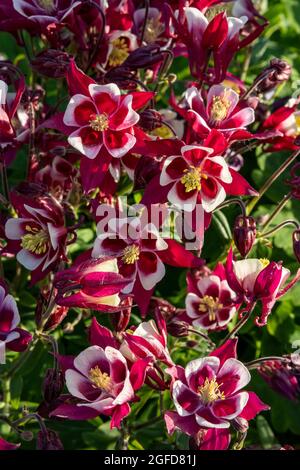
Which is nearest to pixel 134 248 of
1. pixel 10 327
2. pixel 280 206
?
pixel 10 327

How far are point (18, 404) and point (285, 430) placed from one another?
642 mm

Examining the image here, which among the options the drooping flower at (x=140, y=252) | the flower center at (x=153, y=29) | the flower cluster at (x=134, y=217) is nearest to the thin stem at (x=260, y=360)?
the flower cluster at (x=134, y=217)

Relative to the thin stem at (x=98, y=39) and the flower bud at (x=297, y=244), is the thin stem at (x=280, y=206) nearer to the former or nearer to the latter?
the flower bud at (x=297, y=244)

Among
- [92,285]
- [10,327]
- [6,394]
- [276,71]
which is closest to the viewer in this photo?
[92,285]

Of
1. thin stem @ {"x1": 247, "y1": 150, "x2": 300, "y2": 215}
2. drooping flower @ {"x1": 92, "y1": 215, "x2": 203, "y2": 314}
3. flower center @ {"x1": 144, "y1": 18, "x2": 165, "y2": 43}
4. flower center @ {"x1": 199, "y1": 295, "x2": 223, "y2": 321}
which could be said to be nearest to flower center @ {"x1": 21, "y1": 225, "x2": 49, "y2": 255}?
drooping flower @ {"x1": 92, "y1": 215, "x2": 203, "y2": 314}

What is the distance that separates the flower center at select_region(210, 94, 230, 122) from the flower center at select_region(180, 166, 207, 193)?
0.33 feet

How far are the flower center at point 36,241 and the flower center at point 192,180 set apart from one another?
0.28 metres

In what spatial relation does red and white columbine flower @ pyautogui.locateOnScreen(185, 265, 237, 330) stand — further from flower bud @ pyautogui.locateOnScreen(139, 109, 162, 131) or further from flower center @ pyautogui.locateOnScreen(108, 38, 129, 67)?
flower center @ pyautogui.locateOnScreen(108, 38, 129, 67)

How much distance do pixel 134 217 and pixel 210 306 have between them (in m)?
0.26

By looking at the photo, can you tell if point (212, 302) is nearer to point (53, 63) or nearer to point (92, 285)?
point (92, 285)

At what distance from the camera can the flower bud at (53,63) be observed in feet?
4.85

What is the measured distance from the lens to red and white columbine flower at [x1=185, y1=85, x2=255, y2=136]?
4.62ft

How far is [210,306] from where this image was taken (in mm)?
1548

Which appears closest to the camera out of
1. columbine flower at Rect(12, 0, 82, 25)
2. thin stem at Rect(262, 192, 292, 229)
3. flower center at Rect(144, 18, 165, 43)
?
columbine flower at Rect(12, 0, 82, 25)
